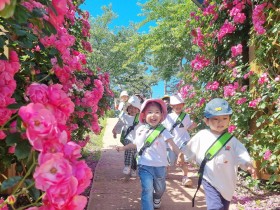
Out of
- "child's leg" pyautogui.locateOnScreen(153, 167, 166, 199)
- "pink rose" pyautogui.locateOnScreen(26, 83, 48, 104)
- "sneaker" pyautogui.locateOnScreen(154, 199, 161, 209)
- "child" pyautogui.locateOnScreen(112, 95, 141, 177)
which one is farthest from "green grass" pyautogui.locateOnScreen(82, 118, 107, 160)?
"pink rose" pyautogui.locateOnScreen(26, 83, 48, 104)

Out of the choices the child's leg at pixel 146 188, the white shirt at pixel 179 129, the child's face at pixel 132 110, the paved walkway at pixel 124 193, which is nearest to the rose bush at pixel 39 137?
the child's leg at pixel 146 188

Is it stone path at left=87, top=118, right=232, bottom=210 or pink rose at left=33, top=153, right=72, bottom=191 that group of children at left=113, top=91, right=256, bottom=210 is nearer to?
stone path at left=87, top=118, right=232, bottom=210

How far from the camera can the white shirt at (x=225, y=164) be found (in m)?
3.04

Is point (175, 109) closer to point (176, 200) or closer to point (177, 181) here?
point (177, 181)

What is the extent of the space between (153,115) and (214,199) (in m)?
1.11

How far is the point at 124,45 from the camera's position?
59.8 ft

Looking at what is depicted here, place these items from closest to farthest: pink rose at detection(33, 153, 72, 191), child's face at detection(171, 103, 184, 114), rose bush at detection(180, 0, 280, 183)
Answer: pink rose at detection(33, 153, 72, 191) < rose bush at detection(180, 0, 280, 183) < child's face at detection(171, 103, 184, 114)

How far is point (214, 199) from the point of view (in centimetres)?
299

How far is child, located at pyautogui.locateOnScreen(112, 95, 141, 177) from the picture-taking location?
576 cm

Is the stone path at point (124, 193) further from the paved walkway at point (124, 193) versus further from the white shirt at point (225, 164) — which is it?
the white shirt at point (225, 164)

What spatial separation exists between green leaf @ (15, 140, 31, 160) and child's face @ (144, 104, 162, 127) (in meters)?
2.75

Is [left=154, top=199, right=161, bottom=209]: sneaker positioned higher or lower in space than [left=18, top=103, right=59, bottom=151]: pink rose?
lower

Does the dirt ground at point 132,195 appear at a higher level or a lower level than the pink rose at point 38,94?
lower

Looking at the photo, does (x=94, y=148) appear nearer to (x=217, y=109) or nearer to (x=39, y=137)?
(x=217, y=109)
